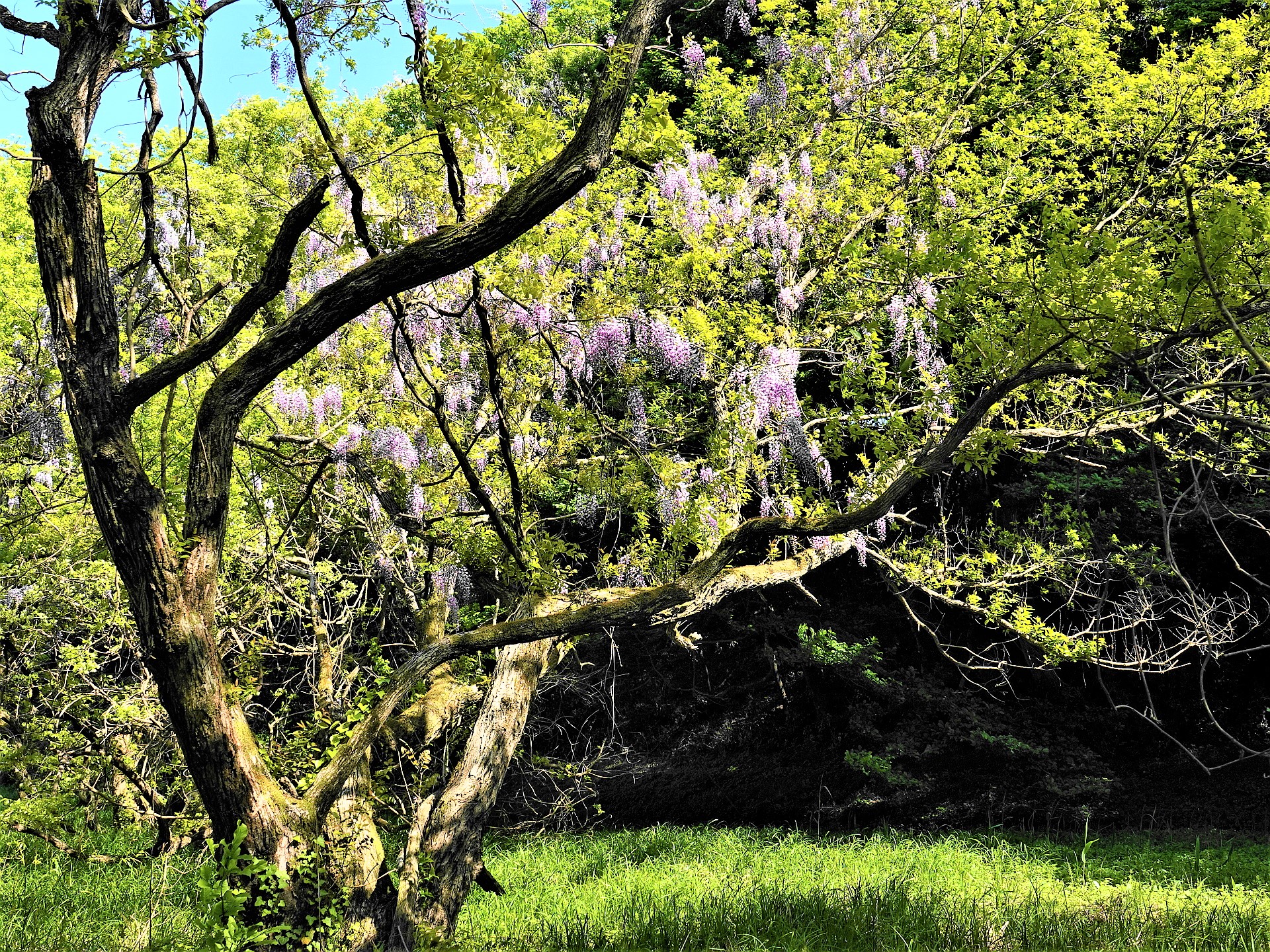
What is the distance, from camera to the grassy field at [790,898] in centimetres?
482

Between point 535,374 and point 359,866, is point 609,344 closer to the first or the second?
point 535,374

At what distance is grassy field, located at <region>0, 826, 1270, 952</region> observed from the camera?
482cm

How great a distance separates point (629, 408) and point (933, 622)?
5.53m

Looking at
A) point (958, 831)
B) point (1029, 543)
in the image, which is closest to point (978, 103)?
point (1029, 543)

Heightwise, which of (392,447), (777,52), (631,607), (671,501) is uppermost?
(777,52)

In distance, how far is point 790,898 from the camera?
18.0 ft

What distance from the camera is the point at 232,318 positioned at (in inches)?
133

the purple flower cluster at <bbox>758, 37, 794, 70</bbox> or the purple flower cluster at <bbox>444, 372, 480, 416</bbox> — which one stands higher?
the purple flower cluster at <bbox>758, 37, 794, 70</bbox>

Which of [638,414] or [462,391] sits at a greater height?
[462,391]

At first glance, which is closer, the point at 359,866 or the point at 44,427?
the point at 359,866

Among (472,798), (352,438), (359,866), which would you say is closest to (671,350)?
(352,438)

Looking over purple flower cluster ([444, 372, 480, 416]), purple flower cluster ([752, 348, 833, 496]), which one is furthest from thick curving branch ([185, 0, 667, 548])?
purple flower cluster ([752, 348, 833, 496])

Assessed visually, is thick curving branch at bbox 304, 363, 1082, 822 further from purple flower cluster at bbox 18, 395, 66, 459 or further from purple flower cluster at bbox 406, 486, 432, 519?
purple flower cluster at bbox 18, 395, 66, 459

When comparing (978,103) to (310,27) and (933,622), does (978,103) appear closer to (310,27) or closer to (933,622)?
(933,622)
